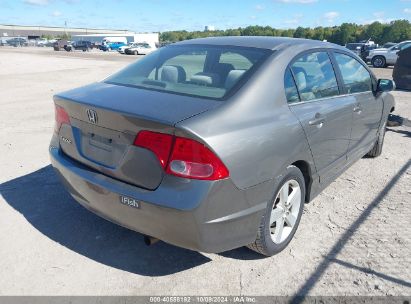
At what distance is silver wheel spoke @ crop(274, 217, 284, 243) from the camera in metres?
3.08

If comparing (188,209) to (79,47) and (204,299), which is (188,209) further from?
(79,47)

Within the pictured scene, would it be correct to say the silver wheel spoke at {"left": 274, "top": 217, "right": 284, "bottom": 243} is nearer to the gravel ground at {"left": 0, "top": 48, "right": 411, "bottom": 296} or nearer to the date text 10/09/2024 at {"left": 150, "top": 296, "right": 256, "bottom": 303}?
the gravel ground at {"left": 0, "top": 48, "right": 411, "bottom": 296}

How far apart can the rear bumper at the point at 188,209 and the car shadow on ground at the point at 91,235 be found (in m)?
0.46

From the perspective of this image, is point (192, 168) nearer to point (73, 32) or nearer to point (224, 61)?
point (224, 61)

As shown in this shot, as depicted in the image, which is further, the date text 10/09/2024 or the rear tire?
the rear tire

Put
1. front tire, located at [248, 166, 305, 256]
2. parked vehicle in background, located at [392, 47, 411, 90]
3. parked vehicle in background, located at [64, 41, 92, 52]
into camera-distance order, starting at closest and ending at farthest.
Result: front tire, located at [248, 166, 305, 256] < parked vehicle in background, located at [392, 47, 411, 90] < parked vehicle in background, located at [64, 41, 92, 52]

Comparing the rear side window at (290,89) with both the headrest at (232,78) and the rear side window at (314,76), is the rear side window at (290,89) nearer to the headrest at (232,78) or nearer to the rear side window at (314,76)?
the rear side window at (314,76)

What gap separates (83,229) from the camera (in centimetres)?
343

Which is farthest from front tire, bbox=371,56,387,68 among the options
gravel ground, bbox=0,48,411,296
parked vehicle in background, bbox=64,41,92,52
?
parked vehicle in background, bbox=64,41,92,52

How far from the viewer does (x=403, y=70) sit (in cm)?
1185

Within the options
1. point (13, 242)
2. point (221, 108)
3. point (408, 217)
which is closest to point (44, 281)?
point (13, 242)

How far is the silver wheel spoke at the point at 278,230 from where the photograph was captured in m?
3.08

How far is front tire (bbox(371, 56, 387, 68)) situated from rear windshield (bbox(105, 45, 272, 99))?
23.7m

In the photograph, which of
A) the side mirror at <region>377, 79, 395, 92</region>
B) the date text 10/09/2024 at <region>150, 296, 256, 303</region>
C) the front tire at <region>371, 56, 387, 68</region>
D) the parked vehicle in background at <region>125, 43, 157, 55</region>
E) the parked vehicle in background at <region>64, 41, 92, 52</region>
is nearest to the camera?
the date text 10/09/2024 at <region>150, 296, 256, 303</region>
